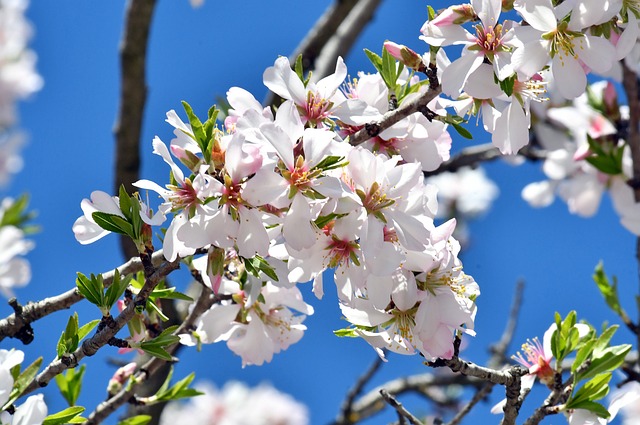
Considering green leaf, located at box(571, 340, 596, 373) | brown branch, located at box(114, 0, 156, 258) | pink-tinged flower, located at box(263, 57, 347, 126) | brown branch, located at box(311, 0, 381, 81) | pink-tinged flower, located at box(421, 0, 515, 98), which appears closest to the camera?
pink-tinged flower, located at box(421, 0, 515, 98)

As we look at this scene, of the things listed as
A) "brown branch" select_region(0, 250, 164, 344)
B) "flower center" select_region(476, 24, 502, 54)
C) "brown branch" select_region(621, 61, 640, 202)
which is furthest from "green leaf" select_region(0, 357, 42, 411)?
"brown branch" select_region(621, 61, 640, 202)

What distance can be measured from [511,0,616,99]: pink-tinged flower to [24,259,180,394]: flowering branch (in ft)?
2.72

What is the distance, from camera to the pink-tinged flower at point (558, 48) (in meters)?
1.61

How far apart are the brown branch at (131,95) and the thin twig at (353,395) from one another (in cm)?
122

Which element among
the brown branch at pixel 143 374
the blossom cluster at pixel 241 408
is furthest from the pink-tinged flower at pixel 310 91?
the blossom cluster at pixel 241 408

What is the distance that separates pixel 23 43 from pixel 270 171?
23.9 ft

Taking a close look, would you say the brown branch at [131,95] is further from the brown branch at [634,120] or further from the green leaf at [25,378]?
the brown branch at [634,120]

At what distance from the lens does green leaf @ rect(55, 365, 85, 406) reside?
237 centimetres

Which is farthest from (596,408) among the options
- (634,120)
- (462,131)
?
(634,120)

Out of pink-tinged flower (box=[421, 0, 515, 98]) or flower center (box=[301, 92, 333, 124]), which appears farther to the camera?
flower center (box=[301, 92, 333, 124])

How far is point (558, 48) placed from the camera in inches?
66.1

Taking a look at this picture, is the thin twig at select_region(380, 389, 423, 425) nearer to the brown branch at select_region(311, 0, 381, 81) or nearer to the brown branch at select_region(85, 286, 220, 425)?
the brown branch at select_region(85, 286, 220, 425)

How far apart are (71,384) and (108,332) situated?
75 centimetres

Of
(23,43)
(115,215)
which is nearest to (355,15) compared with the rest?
(115,215)
